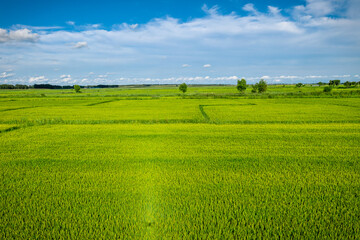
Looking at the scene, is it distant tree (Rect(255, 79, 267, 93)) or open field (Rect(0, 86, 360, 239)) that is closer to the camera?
open field (Rect(0, 86, 360, 239))

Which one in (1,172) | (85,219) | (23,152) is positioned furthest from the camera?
(23,152)

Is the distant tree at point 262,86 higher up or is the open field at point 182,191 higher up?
the distant tree at point 262,86

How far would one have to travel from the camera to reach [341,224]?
4668 mm

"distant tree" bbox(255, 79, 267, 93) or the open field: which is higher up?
"distant tree" bbox(255, 79, 267, 93)

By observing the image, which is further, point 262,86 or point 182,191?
point 262,86

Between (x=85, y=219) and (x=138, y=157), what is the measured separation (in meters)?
4.81

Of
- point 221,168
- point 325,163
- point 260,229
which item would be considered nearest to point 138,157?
point 221,168

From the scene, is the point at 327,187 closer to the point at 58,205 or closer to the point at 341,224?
the point at 341,224

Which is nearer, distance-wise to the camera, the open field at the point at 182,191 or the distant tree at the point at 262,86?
the open field at the point at 182,191

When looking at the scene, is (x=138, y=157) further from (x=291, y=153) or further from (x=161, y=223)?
(x=291, y=153)

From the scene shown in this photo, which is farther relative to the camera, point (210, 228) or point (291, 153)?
point (291, 153)

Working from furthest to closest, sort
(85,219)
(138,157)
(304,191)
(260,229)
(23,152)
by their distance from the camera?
(23,152) < (138,157) < (304,191) < (85,219) < (260,229)

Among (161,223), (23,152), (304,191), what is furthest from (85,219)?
(23,152)

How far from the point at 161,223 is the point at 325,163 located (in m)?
7.47
